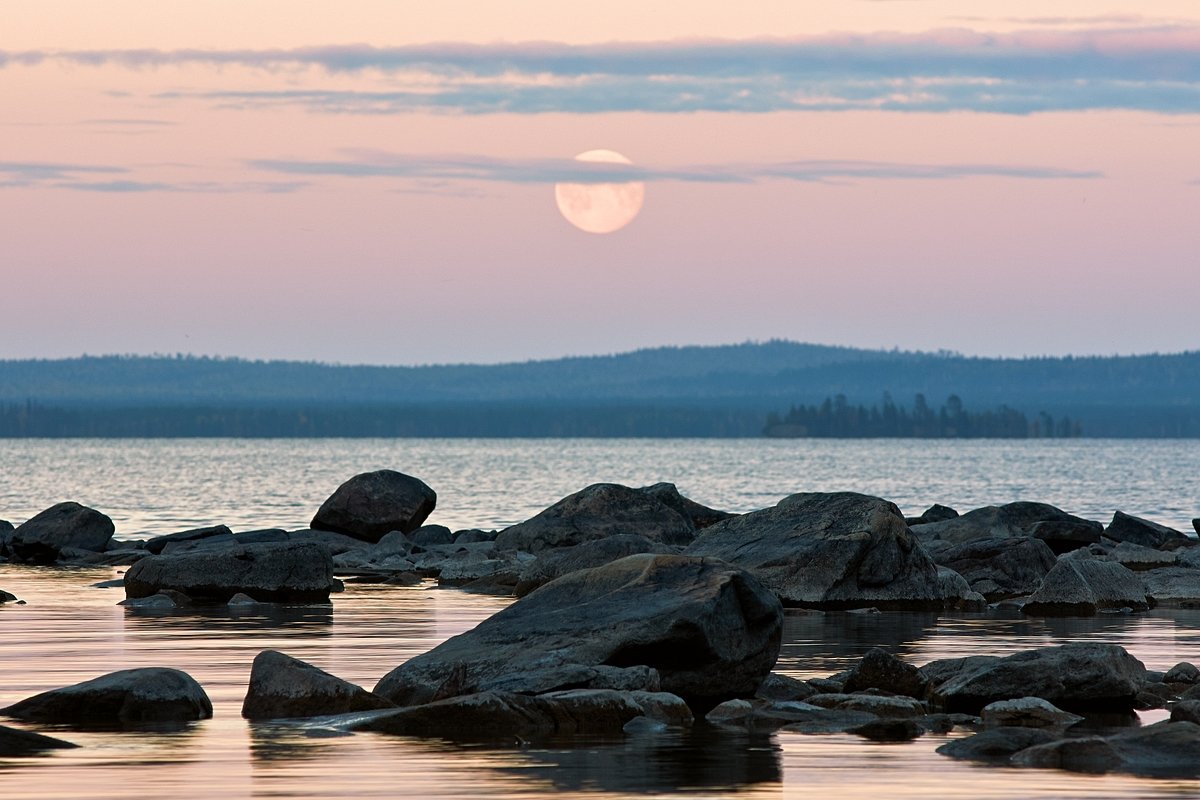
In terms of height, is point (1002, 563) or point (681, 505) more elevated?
point (681, 505)

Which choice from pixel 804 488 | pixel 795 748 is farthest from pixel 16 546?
pixel 804 488

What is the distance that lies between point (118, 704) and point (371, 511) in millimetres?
27255

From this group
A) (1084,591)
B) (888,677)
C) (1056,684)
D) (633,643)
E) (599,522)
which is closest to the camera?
(1056,684)

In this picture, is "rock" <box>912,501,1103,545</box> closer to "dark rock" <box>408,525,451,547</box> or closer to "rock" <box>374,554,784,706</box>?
"dark rock" <box>408,525,451,547</box>

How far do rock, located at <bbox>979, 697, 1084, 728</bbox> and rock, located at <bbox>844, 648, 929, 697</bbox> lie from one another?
1.57 metres

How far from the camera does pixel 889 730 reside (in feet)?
49.7

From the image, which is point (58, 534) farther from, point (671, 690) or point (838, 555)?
point (671, 690)

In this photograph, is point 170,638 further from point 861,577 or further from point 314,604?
point 861,577

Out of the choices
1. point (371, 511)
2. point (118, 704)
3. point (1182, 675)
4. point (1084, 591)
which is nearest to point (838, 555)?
point (1084, 591)

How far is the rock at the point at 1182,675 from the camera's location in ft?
59.5

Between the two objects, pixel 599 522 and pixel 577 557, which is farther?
pixel 599 522

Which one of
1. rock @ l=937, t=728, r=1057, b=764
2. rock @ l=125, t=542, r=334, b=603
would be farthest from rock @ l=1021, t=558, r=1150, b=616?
rock @ l=937, t=728, r=1057, b=764

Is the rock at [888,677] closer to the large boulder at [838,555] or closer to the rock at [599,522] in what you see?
the large boulder at [838,555]

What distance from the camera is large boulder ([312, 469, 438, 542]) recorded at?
42.9m
